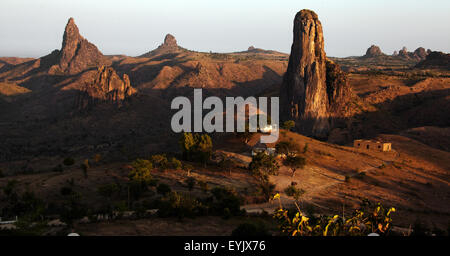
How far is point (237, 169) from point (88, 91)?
108044 millimetres

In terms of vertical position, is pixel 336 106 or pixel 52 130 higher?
pixel 336 106

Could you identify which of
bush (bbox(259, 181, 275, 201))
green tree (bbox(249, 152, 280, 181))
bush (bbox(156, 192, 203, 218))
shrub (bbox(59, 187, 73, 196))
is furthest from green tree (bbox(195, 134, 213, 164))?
bush (bbox(156, 192, 203, 218))

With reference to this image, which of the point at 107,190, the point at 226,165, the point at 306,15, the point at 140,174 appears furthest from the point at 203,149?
the point at 306,15

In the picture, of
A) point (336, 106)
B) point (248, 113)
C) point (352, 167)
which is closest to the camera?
point (352, 167)

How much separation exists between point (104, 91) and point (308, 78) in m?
90.4

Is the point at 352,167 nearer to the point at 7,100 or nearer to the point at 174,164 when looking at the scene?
the point at 174,164

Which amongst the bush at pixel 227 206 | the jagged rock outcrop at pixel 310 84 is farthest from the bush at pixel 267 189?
the jagged rock outcrop at pixel 310 84

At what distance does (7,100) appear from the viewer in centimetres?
16988

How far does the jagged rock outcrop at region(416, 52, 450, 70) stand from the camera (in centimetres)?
17338

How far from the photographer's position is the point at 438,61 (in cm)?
17912

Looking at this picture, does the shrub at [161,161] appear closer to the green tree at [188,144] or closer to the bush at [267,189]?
the green tree at [188,144]

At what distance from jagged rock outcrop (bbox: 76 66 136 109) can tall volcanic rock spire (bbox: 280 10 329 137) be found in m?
77.4

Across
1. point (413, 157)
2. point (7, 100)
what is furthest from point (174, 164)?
point (7, 100)

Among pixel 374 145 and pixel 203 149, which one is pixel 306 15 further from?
pixel 203 149
